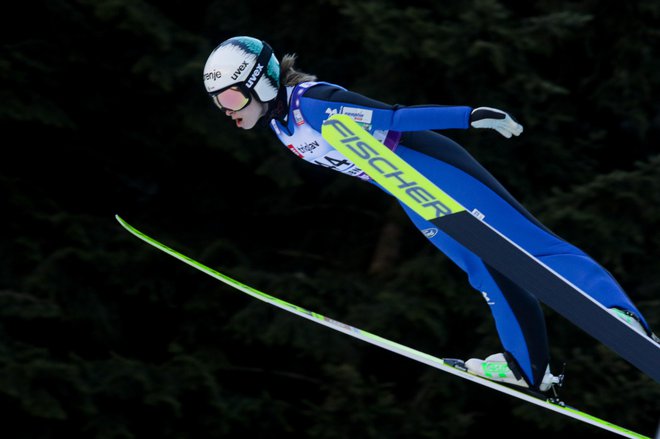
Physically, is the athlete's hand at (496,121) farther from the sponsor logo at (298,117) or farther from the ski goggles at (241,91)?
the ski goggles at (241,91)

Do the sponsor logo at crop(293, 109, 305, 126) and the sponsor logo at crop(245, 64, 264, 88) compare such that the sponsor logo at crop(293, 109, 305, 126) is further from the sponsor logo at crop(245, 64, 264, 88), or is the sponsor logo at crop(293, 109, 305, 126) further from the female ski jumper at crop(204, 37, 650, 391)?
the sponsor logo at crop(245, 64, 264, 88)

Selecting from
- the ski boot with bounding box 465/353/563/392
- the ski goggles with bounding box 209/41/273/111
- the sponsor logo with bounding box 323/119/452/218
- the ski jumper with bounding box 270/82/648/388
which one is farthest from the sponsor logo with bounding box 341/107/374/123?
the ski boot with bounding box 465/353/563/392

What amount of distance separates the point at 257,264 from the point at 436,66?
2.04 m

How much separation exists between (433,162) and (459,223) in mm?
399

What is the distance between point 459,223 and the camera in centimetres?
360

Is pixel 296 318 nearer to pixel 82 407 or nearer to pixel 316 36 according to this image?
pixel 82 407

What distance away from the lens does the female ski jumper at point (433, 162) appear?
3.76m

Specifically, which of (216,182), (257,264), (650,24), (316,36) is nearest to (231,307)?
(257,264)

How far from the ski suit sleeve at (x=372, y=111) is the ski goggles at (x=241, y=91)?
19 cm

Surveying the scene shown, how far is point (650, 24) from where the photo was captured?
6969mm

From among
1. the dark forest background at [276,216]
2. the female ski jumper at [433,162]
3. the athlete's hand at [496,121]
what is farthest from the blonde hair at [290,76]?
the dark forest background at [276,216]

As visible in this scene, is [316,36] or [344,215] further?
[344,215]

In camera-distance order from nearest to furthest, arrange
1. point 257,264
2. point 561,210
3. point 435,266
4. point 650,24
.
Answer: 1. point 561,210
2. point 435,266
3. point 650,24
4. point 257,264

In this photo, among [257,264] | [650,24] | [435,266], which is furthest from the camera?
[257,264]
